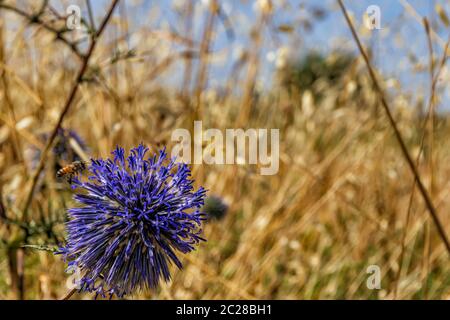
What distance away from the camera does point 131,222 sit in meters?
0.70

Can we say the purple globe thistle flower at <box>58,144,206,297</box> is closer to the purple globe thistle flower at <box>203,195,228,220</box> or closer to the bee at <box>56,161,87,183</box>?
the bee at <box>56,161,87,183</box>

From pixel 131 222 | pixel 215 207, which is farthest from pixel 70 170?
pixel 215 207

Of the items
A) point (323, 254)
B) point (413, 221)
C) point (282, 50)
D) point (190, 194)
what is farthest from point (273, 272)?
point (190, 194)

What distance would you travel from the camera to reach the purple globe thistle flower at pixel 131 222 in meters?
0.68

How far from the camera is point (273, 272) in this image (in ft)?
5.63
